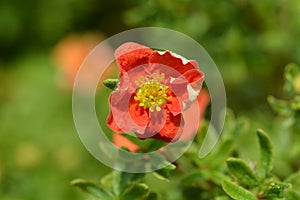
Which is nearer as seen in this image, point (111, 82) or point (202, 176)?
point (111, 82)

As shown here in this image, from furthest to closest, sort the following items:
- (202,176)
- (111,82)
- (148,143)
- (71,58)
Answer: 1. (71,58)
2. (202,176)
3. (148,143)
4. (111,82)

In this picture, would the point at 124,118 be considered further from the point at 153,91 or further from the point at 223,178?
the point at 223,178

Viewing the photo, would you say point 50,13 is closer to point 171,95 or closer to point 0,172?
point 0,172

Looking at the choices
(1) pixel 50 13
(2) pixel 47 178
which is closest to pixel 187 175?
(2) pixel 47 178

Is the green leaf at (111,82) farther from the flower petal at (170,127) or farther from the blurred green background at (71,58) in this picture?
the blurred green background at (71,58)

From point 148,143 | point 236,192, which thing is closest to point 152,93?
point 148,143

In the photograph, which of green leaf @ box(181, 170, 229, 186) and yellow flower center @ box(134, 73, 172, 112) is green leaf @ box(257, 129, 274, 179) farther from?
yellow flower center @ box(134, 73, 172, 112)

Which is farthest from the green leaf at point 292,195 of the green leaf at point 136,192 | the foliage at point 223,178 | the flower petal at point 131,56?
the flower petal at point 131,56
